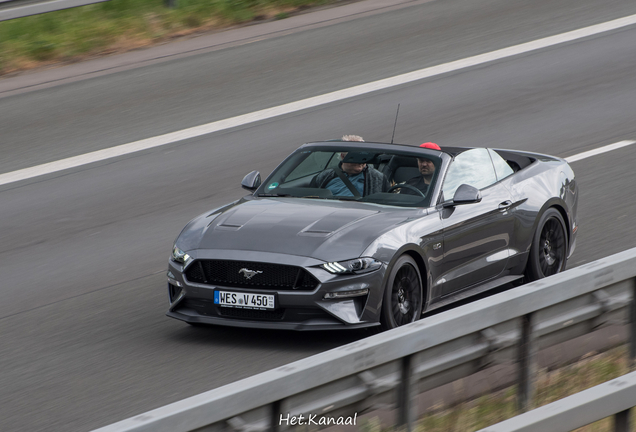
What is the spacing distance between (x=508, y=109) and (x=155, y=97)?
5.21 meters

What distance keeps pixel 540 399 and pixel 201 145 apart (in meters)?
8.98

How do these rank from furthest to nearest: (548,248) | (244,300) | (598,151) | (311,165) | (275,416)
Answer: (598,151) → (548,248) → (311,165) → (244,300) → (275,416)

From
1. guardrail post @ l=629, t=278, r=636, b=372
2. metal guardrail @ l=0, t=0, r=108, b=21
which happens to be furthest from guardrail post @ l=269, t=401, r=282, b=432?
metal guardrail @ l=0, t=0, r=108, b=21

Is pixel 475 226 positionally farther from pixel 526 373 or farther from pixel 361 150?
pixel 526 373

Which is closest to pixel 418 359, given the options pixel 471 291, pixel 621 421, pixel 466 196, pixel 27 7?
pixel 621 421

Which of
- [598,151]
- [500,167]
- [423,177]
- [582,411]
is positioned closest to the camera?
[582,411]

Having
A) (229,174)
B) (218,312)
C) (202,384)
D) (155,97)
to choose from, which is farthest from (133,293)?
(155,97)

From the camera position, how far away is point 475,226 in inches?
314

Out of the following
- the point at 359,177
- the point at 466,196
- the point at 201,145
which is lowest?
the point at 201,145

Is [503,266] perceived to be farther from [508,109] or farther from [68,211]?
[508,109]

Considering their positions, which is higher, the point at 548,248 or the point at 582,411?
the point at 582,411

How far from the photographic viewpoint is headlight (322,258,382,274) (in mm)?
6879

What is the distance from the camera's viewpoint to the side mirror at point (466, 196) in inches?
304

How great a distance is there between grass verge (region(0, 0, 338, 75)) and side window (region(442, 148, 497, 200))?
10113 mm
